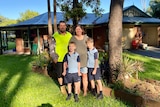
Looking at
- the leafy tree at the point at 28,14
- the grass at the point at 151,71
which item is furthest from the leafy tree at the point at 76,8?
the leafy tree at the point at 28,14

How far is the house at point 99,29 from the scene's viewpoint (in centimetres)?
2235

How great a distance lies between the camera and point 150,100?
4.93 metres

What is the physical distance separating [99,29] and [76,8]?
10354 mm

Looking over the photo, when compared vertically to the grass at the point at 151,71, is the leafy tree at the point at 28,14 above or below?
above

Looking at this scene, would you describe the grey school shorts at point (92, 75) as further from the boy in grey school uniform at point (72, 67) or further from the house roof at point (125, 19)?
the house roof at point (125, 19)

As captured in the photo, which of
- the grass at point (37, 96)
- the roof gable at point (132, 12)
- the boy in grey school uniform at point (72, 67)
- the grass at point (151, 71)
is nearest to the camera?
the grass at point (37, 96)

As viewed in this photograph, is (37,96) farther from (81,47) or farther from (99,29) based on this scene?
(99,29)

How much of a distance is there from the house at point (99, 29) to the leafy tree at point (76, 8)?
4.63m

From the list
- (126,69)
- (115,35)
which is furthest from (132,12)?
(126,69)

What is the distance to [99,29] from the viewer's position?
2492 cm

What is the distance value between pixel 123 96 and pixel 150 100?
32.9 inches

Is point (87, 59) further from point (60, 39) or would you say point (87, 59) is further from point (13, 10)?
point (13, 10)

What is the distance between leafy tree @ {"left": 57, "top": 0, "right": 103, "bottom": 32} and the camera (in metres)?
14.9

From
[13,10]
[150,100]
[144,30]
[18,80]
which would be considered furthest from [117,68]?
[13,10]
